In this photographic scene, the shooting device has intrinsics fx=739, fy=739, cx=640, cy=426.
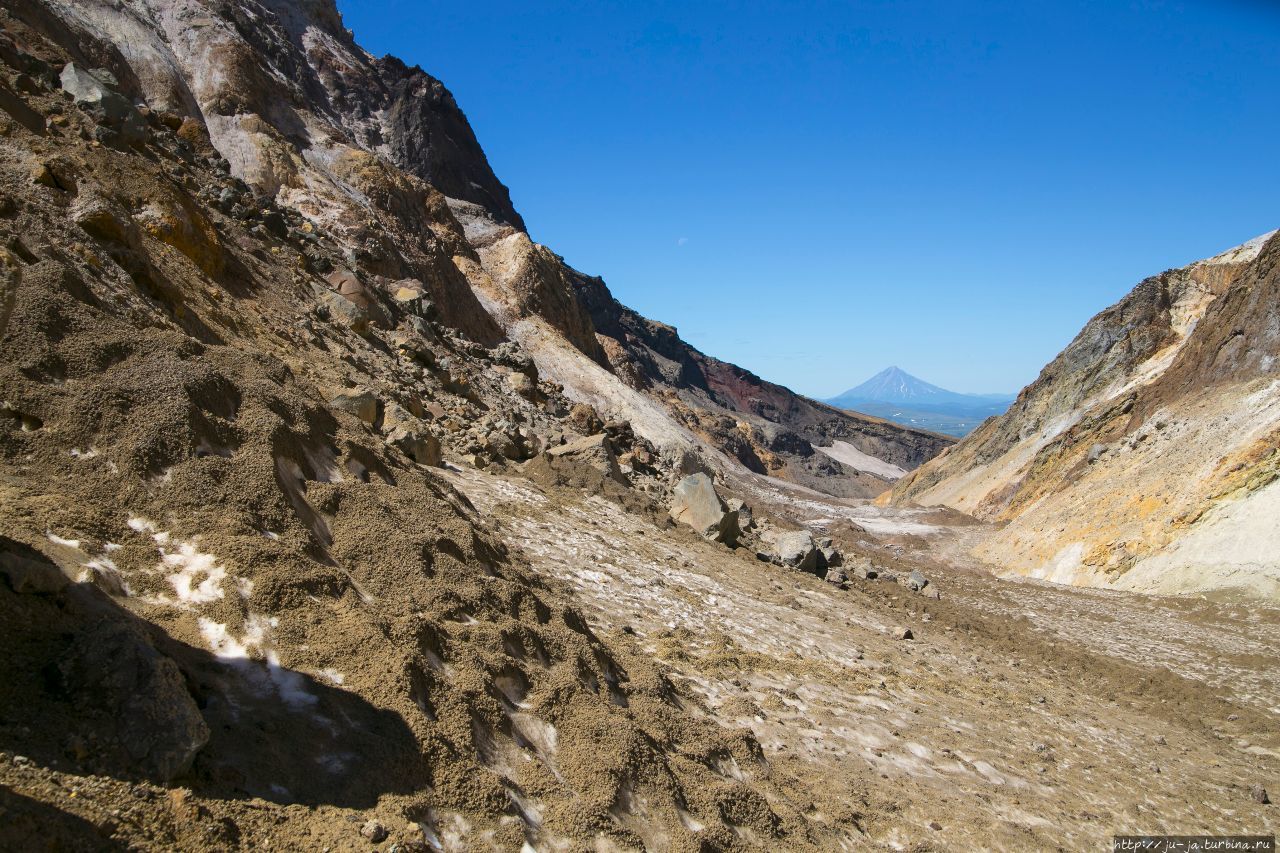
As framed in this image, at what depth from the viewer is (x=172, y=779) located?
9.29 feet

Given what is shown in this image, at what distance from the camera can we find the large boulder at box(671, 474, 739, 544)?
1353 cm

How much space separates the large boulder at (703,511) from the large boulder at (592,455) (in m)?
1.25

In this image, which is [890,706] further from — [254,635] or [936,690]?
[254,635]

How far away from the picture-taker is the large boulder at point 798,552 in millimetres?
14023

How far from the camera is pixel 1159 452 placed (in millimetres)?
22219

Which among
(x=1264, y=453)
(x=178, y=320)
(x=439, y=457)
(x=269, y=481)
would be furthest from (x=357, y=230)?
(x=1264, y=453)

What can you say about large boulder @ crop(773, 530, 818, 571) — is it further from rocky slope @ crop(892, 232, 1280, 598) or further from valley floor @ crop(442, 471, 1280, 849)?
rocky slope @ crop(892, 232, 1280, 598)

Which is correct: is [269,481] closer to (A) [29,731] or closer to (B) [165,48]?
(A) [29,731]

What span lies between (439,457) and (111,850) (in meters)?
9.15

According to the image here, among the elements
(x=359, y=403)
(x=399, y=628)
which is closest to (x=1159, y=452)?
(x=359, y=403)

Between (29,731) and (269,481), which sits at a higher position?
(269,481)

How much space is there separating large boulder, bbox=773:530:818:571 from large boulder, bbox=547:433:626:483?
3.38 meters

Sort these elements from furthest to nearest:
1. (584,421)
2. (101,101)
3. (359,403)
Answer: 1. (584,421)
2. (101,101)
3. (359,403)

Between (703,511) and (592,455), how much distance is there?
7.91 ft
